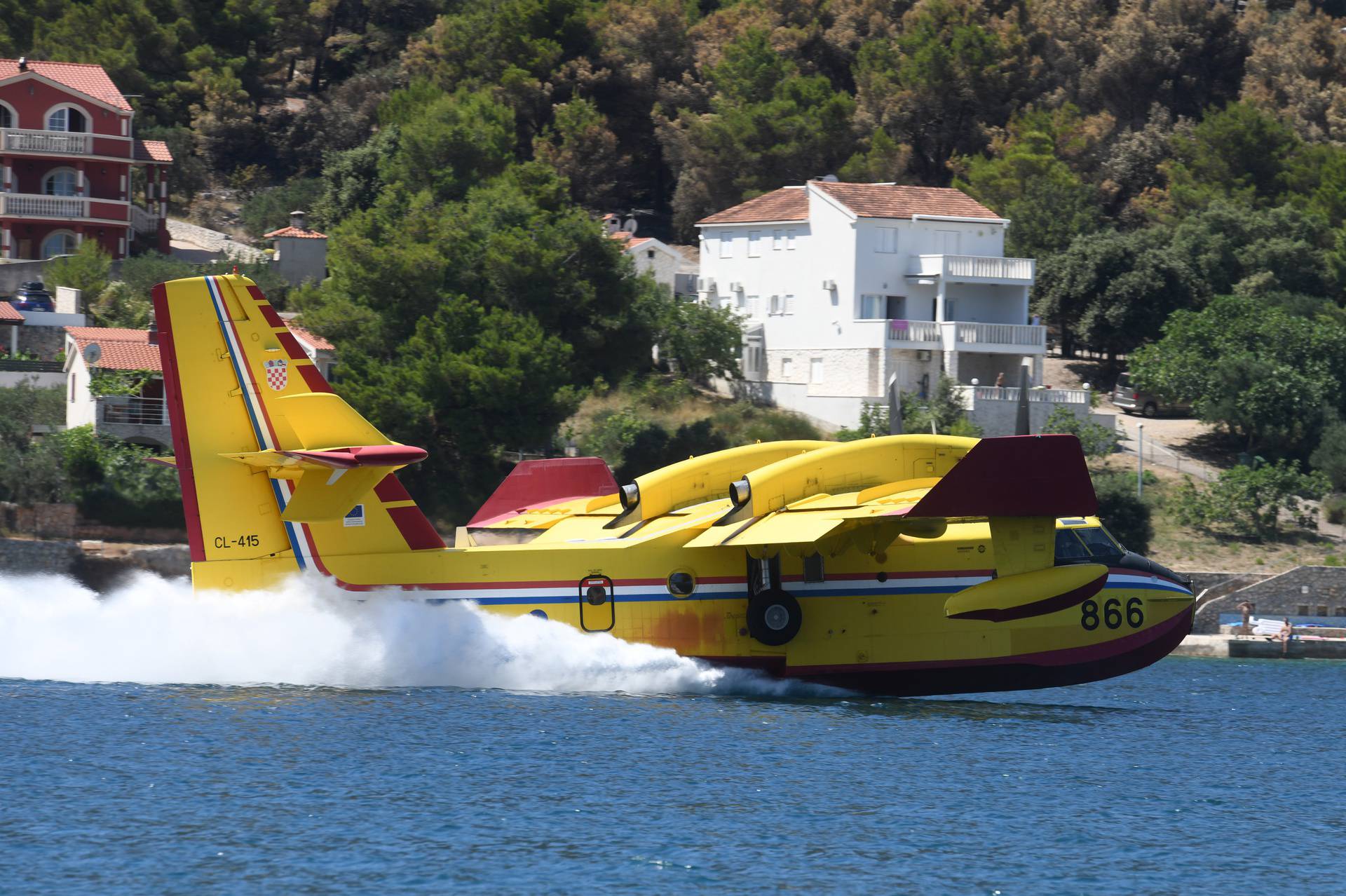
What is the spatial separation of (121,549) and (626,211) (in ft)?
151

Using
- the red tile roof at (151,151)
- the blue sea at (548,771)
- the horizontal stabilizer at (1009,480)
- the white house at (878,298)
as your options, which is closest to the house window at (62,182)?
the red tile roof at (151,151)

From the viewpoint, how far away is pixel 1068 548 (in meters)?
24.9

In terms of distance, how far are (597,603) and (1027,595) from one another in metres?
6.07

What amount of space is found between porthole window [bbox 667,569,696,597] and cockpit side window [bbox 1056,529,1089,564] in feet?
17.5

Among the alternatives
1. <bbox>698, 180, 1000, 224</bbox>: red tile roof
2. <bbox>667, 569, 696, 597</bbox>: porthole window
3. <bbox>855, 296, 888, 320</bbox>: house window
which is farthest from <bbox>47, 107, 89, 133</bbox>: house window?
<bbox>667, 569, 696, 597</bbox>: porthole window

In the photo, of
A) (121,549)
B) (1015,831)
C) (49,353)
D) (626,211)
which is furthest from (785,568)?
(626,211)

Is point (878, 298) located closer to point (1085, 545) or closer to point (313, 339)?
point (313, 339)

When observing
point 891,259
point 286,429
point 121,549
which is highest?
point 891,259

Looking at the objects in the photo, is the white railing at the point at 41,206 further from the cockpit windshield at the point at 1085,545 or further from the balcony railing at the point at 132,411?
the cockpit windshield at the point at 1085,545

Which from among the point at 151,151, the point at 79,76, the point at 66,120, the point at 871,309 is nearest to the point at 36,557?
the point at 66,120

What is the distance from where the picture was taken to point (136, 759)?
20.8m

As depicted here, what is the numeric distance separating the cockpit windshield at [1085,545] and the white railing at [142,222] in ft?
169

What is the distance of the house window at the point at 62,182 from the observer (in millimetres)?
65938

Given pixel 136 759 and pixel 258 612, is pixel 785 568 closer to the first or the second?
pixel 258 612
